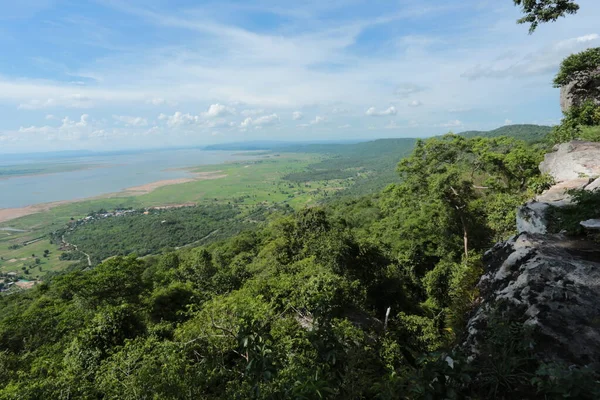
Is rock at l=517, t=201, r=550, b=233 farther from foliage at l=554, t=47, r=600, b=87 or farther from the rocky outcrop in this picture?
foliage at l=554, t=47, r=600, b=87

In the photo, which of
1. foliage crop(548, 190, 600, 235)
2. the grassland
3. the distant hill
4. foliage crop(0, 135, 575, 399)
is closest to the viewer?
foliage crop(0, 135, 575, 399)

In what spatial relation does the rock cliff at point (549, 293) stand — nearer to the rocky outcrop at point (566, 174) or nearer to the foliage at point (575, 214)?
the foliage at point (575, 214)

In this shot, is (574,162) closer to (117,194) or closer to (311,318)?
(311,318)

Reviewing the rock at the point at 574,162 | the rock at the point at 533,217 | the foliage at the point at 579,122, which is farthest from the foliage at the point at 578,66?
the rock at the point at 533,217

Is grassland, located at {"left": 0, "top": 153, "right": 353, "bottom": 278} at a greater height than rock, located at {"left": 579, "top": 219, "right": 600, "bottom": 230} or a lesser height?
lesser

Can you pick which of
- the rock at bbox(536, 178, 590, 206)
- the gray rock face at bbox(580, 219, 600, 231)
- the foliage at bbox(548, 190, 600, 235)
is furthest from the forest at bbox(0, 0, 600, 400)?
the rock at bbox(536, 178, 590, 206)

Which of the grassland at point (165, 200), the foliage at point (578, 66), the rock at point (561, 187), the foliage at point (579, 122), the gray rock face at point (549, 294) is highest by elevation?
the foliage at point (578, 66)

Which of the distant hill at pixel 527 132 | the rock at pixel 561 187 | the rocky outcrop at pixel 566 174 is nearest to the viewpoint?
the rocky outcrop at pixel 566 174

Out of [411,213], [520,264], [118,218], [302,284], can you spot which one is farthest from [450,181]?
[118,218]
